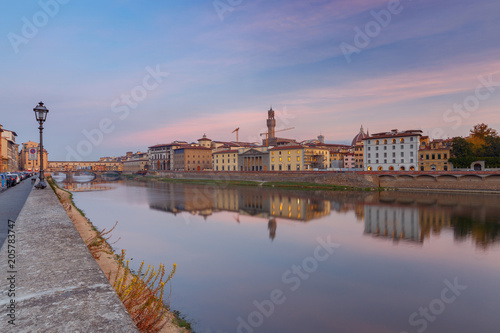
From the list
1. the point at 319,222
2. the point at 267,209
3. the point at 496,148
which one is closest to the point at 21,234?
the point at 319,222

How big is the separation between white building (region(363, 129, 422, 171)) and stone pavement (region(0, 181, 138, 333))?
72.7 metres

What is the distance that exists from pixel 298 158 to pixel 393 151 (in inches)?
965

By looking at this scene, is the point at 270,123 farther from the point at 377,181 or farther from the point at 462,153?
the point at 462,153

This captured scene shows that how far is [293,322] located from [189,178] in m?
89.9

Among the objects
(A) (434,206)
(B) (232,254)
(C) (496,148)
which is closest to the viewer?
(B) (232,254)

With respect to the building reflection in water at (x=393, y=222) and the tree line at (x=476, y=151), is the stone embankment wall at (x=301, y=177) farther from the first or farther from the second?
the building reflection in water at (x=393, y=222)

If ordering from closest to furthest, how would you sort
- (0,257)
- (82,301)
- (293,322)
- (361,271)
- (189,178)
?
(82,301), (0,257), (293,322), (361,271), (189,178)

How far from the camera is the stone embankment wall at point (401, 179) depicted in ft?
164

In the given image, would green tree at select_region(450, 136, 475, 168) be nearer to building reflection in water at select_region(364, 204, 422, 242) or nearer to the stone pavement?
building reflection in water at select_region(364, 204, 422, 242)

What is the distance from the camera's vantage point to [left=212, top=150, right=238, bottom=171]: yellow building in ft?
322

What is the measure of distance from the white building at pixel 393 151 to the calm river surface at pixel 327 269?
129 feet

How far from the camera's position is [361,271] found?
14078mm

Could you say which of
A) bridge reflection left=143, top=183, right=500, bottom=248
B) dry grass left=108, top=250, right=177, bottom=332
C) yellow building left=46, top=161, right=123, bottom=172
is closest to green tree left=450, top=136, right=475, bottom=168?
bridge reflection left=143, top=183, right=500, bottom=248

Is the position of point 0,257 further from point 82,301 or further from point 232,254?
point 232,254
